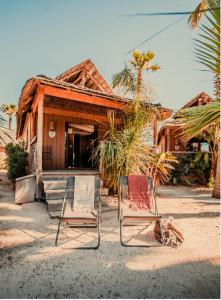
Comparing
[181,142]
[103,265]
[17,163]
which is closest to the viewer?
[103,265]

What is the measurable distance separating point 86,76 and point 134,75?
2908 millimetres

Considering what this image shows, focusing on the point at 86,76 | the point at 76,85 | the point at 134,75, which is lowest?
the point at 76,85

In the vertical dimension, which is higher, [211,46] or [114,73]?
[114,73]

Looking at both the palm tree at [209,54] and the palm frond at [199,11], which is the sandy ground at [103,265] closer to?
the palm tree at [209,54]

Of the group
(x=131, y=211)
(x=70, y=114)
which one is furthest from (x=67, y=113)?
(x=131, y=211)

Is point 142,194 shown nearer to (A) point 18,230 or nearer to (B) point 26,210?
(A) point 18,230

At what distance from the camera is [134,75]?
10.1 m

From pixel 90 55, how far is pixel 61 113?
130 inches

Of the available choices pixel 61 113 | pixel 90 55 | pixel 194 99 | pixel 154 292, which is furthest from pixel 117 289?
pixel 194 99

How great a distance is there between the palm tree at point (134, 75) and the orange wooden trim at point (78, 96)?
3.01ft

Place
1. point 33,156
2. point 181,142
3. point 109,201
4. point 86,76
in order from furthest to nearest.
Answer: point 181,142, point 86,76, point 33,156, point 109,201

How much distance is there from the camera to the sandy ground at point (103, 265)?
2639 mm

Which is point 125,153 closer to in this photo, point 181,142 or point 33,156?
point 33,156

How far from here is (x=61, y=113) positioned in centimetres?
1048
